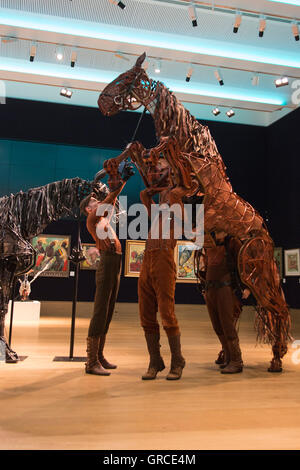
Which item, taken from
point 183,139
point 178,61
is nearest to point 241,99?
point 178,61

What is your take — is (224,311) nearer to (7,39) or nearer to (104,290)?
(104,290)

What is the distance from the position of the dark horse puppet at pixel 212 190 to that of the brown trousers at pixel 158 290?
0.61 meters

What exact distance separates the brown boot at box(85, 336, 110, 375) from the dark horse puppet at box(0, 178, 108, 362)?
0.88 metres

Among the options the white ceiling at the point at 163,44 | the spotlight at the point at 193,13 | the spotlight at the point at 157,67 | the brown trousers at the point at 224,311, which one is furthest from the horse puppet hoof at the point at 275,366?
the spotlight at the point at 157,67

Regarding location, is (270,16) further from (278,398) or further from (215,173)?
(278,398)

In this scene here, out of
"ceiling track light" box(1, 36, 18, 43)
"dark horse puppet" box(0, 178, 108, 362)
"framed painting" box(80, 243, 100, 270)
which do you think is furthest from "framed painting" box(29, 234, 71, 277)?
"dark horse puppet" box(0, 178, 108, 362)

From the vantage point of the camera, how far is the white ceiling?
6473mm

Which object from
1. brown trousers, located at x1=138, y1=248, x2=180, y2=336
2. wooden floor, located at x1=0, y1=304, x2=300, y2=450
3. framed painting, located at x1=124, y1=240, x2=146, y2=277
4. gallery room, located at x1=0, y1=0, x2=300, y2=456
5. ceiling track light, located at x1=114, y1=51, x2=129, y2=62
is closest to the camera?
wooden floor, located at x1=0, y1=304, x2=300, y2=450

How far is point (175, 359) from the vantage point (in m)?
3.21

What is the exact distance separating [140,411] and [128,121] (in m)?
8.53

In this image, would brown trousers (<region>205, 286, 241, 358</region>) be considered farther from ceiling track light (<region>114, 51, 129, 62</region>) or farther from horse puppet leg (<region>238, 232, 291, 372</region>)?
ceiling track light (<region>114, 51, 129, 62</region>)

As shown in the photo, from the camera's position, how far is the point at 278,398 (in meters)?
2.81

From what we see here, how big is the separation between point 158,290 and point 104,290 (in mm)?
489

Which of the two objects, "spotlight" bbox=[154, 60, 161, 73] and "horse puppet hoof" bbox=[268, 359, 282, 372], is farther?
"spotlight" bbox=[154, 60, 161, 73]
